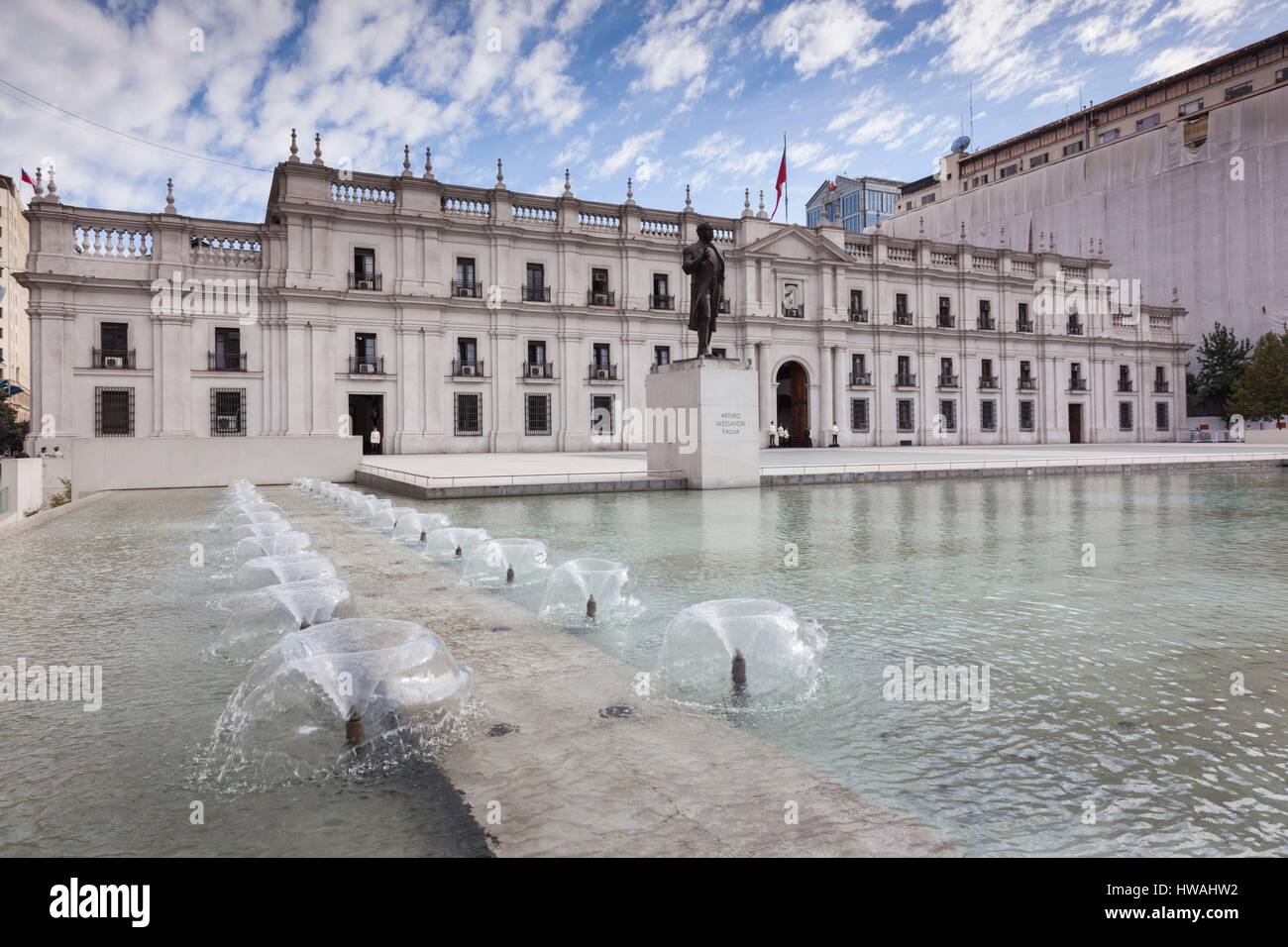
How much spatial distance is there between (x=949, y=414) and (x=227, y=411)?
35984 mm

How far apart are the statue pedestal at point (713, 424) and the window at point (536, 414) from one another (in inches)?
790

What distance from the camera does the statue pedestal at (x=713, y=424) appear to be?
50.3 ft

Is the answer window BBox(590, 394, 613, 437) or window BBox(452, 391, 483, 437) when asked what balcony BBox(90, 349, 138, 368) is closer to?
window BBox(452, 391, 483, 437)

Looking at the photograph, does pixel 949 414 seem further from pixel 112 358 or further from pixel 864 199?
pixel 864 199

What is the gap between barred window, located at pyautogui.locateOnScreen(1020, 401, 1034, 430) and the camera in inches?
1828

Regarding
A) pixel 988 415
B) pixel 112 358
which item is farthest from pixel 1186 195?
pixel 112 358

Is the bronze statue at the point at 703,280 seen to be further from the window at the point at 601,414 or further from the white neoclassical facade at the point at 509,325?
the window at the point at 601,414

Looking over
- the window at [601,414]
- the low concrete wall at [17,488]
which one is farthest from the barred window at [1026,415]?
the low concrete wall at [17,488]

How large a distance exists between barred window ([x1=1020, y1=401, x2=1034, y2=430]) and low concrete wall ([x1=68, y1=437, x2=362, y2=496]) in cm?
3977

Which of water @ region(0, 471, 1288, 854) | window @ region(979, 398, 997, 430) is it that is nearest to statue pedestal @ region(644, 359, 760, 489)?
water @ region(0, 471, 1288, 854)

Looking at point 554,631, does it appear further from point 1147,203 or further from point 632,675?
point 1147,203

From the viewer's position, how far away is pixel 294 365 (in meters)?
30.8

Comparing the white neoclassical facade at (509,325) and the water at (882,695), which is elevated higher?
the white neoclassical facade at (509,325)

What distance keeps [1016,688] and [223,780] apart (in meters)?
2.88
